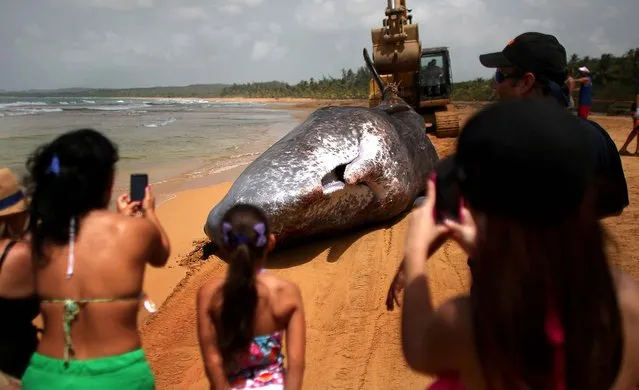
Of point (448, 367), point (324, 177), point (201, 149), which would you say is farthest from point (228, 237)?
point (201, 149)

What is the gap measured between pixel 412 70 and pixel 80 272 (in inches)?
453

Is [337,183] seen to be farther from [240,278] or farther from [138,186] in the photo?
[240,278]

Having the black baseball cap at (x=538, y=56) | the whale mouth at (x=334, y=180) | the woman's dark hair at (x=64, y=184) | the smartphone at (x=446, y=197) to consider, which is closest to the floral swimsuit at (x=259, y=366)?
the woman's dark hair at (x=64, y=184)

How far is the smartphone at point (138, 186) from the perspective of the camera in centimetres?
238

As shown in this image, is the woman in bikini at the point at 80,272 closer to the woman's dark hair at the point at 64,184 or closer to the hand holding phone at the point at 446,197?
the woman's dark hair at the point at 64,184

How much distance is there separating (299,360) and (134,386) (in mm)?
647

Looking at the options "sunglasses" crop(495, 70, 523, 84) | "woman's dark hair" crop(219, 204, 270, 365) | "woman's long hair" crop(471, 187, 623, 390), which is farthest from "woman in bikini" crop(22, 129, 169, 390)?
"sunglasses" crop(495, 70, 523, 84)

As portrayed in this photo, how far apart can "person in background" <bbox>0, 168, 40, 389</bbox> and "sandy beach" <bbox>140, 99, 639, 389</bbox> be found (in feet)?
3.79

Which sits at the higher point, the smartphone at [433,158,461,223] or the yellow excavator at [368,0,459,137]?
the yellow excavator at [368,0,459,137]

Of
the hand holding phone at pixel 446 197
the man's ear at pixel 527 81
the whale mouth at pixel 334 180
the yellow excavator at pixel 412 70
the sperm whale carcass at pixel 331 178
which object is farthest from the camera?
the yellow excavator at pixel 412 70

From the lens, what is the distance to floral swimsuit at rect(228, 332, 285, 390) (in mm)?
2139

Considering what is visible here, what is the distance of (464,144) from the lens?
1190 mm

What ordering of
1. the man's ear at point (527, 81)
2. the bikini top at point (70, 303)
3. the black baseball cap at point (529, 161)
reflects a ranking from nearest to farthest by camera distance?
the black baseball cap at point (529, 161) < the bikini top at point (70, 303) < the man's ear at point (527, 81)

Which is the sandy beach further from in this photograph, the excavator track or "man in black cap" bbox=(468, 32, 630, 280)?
the excavator track
